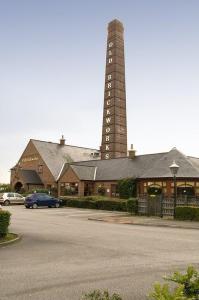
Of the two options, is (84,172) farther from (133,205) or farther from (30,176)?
(133,205)

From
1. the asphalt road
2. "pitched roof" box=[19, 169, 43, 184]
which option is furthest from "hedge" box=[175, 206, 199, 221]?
"pitched roof" box=[19, 169, 43, 184]

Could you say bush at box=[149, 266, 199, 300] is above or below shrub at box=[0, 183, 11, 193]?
below

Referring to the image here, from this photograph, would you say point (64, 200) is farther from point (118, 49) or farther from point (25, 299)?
point (118, 49)

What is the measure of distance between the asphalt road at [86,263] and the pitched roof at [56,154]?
147 ft

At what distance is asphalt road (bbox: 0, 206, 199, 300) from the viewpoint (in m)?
7.65

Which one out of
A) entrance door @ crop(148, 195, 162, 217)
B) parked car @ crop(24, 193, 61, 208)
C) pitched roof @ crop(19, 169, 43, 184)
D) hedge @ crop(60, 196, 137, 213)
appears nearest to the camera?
entrance door @ crop(148, 195, 162, 217)

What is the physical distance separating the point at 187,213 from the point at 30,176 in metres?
39.8

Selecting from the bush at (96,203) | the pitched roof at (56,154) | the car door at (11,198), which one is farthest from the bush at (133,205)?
the pitched roof at (56,154)

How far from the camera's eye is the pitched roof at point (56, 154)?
61281 mm

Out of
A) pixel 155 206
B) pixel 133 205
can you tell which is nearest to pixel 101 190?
pixel 133 205

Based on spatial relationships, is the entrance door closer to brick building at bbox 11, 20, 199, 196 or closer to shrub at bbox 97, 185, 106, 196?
brick building at bbox 11, 20, 199, 196

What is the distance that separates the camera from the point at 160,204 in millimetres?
29688

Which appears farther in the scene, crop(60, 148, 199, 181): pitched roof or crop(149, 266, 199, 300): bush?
crop(60, 148, 199, 181): pitched roof

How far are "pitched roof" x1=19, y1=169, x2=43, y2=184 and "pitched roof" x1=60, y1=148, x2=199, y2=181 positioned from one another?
8559mm
